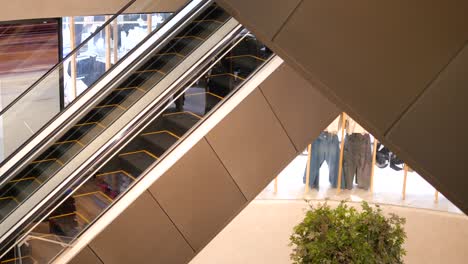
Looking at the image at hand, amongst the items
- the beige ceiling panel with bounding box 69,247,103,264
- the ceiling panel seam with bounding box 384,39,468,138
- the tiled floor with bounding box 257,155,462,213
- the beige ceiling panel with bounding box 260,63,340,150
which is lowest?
the beige ceiling panel with bounding box 69,247,103,264

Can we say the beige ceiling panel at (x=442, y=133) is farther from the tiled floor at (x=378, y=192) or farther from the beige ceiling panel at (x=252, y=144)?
the tiled floor at (x=378, y=192)

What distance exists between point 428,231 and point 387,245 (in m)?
4.66

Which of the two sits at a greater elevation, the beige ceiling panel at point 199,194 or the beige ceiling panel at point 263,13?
the beige ceiling panel at point 263,13

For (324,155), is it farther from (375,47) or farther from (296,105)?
(375,47)

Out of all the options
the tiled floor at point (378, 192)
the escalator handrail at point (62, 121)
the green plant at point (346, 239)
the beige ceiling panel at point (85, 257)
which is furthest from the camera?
the tiled floor at point (378, 192)

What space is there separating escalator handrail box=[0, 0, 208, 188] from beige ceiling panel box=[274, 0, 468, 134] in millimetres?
4429

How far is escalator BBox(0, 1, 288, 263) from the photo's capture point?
5934 mm

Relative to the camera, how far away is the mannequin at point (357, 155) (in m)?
10.6

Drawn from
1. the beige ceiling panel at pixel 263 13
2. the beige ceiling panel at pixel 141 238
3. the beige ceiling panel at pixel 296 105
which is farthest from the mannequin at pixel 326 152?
the beige ceiling panel at pixel 263 13

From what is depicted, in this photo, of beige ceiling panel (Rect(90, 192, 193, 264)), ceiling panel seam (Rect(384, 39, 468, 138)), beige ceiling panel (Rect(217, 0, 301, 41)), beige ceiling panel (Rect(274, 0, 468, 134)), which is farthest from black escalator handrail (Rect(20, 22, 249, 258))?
ceiling panel seam (Rect(384, 39, 468, 138))

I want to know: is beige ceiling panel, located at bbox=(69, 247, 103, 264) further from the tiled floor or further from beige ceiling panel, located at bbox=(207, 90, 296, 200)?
the tiled floor

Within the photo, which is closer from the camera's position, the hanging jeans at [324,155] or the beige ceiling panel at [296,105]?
the beige ceiling panel at [296,105]

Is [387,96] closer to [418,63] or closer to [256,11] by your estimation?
[418,63]

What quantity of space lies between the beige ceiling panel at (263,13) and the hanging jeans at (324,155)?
27.2ft
